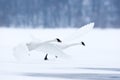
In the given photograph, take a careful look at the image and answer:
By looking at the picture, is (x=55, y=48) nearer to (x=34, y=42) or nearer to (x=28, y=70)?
(x=34, y=42)

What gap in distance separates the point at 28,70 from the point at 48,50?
27.5ft

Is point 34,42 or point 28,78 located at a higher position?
point 34,42

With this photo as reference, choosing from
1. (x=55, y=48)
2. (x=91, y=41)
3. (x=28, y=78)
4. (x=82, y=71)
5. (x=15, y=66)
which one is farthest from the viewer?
(x=91, y=41)

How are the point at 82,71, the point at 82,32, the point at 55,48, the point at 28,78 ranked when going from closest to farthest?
1. the point at 28,78
2. the point at 82,71
3. the point at 55,48
4. the point at 82,32

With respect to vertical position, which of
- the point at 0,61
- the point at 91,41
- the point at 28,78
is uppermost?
the point at 91,41

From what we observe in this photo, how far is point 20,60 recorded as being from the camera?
49.6m

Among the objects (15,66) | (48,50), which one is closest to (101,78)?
(15,66)

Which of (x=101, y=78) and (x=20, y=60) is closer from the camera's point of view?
(x=101, y=78)

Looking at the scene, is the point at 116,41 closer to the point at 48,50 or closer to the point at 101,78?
the point at 48,50

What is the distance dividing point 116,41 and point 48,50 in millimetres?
39643

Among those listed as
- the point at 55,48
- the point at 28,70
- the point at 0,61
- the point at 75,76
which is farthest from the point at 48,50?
the point at 75,76

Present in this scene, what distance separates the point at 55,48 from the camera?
4947 centimetres

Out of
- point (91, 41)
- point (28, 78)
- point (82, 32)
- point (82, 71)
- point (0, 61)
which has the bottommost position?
point (28, 78)

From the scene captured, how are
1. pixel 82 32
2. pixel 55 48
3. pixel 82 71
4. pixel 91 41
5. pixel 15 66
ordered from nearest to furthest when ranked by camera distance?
pixel 82 71, pixel 15 66, pixel 55 48, pixel 82 32, pixel 91 41
